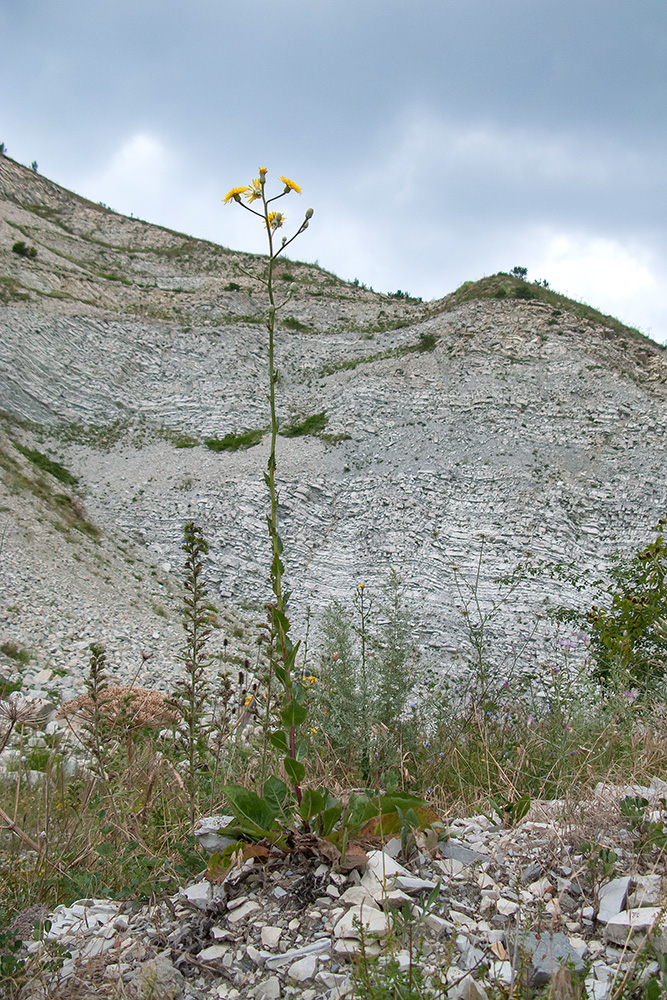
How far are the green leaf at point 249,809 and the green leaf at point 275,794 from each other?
1.1 inches

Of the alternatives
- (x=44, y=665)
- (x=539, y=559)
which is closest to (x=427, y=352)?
(x=539, y=559)

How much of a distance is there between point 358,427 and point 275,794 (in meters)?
22.6

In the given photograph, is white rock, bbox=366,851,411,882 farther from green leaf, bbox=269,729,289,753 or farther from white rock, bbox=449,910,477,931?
green leaf, bbox=269,729,289,753

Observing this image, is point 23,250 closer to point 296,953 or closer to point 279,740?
point 279,740

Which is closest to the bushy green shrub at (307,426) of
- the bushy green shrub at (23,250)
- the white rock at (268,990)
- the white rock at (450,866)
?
the bushy green shrub at (23,250)

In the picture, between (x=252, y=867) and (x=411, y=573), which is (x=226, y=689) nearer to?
(x=252, y=867)

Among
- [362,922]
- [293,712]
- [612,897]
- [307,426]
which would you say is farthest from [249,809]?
[307,426]

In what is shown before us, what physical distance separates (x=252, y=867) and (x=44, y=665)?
449 inches

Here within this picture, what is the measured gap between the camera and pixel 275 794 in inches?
93.4

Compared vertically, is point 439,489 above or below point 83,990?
above

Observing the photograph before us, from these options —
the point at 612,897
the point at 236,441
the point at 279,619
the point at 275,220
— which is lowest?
the point at 612,897

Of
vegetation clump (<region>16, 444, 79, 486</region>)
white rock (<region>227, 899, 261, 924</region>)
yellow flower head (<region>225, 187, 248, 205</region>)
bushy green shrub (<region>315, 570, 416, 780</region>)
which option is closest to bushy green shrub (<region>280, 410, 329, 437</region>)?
vegetation clump (<region>16, 444, 79, 486</region>)

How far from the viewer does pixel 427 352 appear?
94.1 feet

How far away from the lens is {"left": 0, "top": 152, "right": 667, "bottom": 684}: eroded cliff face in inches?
746
